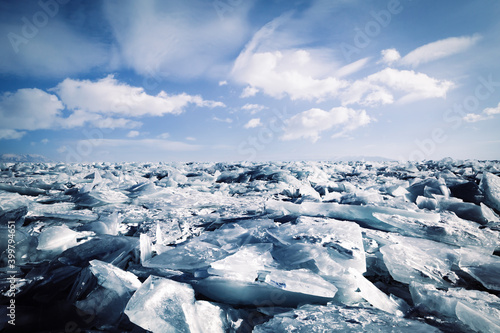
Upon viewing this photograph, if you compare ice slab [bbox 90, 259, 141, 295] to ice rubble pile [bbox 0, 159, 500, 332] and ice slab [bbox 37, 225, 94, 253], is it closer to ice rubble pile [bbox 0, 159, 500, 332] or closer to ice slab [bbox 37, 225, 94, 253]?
ice rubble pile [bbox 0, 159, 500, 332]

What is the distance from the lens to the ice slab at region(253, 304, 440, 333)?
685 mm

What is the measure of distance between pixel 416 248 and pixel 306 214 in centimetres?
87

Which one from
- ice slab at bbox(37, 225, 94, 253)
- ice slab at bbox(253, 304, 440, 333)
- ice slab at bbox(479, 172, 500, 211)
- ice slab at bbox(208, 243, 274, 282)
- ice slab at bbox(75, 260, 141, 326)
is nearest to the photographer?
ice slab at bbox(253, 304, 440, 333)

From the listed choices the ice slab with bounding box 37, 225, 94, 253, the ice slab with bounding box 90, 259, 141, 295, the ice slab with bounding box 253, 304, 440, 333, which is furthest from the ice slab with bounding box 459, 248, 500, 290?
the ice slab with bounding box 37, 225, 94, 253

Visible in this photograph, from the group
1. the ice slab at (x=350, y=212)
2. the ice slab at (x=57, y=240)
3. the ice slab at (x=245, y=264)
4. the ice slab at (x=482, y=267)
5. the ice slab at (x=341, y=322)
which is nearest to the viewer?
the ice slab at (x=341, y=322)

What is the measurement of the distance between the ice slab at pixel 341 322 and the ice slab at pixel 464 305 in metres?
0.16

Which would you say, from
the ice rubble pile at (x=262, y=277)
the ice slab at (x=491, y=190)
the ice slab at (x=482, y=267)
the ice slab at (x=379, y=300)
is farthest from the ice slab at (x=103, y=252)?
the ice slab at (x=491, y=190)

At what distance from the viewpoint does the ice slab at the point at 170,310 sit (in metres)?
0.70

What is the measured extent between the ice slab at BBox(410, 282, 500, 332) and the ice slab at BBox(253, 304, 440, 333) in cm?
16

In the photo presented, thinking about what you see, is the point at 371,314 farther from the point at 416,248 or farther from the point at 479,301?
the point at 416,248

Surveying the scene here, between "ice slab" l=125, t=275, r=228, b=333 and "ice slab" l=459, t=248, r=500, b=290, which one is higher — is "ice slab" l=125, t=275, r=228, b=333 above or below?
above

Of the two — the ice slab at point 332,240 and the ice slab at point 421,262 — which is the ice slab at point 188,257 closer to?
the ice slab at point 332,240

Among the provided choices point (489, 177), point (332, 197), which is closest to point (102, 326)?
point (332, 197)

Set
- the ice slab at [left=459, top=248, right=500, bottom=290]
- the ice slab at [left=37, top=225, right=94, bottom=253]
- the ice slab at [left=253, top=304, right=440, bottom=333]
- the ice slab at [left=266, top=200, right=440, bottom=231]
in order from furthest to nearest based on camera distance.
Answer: the ice slab at [left=266, top=200, right=440, bottom=231] < the ice slab at [left=37, top=225, right=94, bottom=253] < the ice slab at [left=459, top=248, right=500, bottom=290] < the ice slab at [left=253, top=304, right=440, bottom=333]
